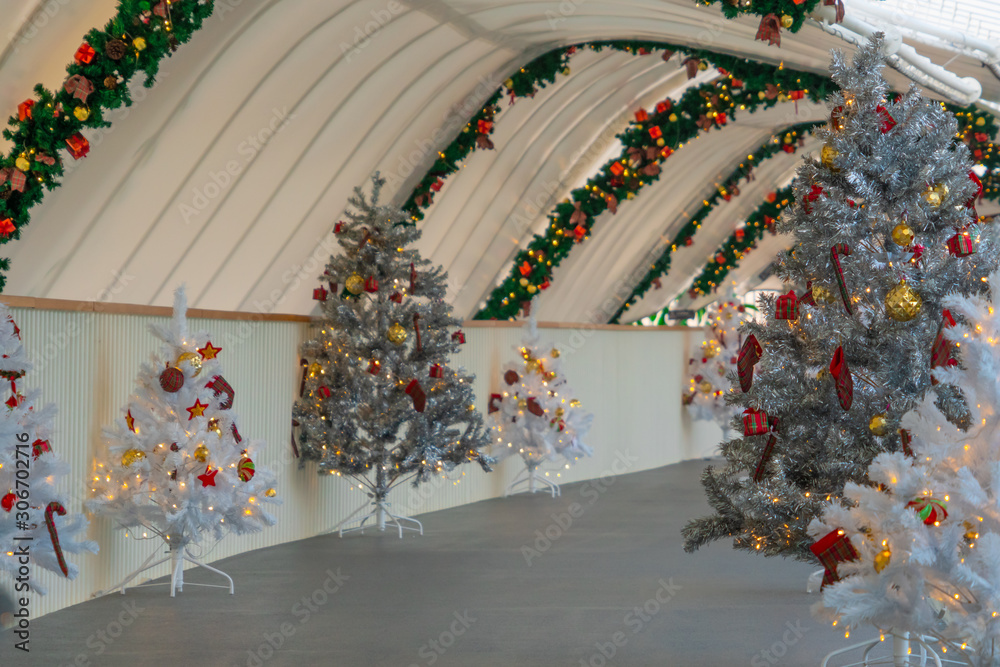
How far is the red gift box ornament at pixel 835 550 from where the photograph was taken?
3.62 metres

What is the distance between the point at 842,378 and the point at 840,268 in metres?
0.56

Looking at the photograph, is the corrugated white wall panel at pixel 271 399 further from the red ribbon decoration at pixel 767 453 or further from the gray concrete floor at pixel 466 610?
the red ribbon decoration at pixel 767 453

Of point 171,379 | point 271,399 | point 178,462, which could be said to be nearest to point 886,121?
point 171,379

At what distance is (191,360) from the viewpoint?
223 inches

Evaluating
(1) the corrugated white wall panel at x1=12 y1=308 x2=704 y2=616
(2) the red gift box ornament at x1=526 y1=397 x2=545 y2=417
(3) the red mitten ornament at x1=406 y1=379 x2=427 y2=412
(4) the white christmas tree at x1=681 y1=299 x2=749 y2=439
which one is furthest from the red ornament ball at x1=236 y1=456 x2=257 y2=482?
(4) the white christmas tree at x1=681 y1=299 x2=749 y2=439

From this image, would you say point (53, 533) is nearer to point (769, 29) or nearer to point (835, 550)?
point (835, 550)

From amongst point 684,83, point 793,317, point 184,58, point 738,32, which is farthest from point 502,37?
point 793,317

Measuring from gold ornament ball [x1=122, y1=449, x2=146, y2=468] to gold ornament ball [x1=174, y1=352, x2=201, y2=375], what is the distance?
52 cm

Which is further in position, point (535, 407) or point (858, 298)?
point (535, 407)

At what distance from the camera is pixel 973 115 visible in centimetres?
923

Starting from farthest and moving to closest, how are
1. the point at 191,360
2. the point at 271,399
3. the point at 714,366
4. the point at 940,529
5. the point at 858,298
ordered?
the point at 714,366 < the point at 271,399 < the point at 191,360 < the point at 858,298 < the point at 940,529

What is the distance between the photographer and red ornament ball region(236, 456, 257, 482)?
564cm

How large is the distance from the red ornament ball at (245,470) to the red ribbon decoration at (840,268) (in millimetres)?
3273

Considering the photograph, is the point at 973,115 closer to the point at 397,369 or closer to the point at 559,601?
the point at 397,369
